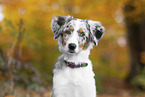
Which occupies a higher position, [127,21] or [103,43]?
[127,21]

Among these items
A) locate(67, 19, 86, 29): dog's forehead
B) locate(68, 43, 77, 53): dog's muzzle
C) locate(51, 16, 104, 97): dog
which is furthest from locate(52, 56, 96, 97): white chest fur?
locate(67, 19, 86, 29): dog's forehead

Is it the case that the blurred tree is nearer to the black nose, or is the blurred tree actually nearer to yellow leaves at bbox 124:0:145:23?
yellow leaves at bbox 124:0:145:23

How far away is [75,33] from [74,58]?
1.47 ft

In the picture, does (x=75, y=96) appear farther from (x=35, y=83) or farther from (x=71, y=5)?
(x=71, y=5)

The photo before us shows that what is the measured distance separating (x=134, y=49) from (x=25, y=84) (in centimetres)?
936

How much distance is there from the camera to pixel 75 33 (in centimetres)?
335

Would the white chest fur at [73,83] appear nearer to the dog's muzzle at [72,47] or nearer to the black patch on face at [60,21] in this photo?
the dog's muzzle at [72,47]

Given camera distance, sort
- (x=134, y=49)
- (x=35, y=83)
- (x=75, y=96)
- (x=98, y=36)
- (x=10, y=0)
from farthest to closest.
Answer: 1. (x=134, y=49)
2. (x=10, y=0)
3. (x=35, y=83)
4. (x=98, y=36)
5. (x=75, y=96)

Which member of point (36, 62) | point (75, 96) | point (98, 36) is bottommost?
A: point (36, 62)

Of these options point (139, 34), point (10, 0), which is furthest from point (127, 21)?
point (10, 0)

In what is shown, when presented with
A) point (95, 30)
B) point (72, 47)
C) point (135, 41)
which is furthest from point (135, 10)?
point (72, 47)

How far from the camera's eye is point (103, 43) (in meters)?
21.4

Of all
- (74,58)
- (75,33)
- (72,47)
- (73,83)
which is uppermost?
(75,33)

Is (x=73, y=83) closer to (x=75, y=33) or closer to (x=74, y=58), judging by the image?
(x=74, y=58)
